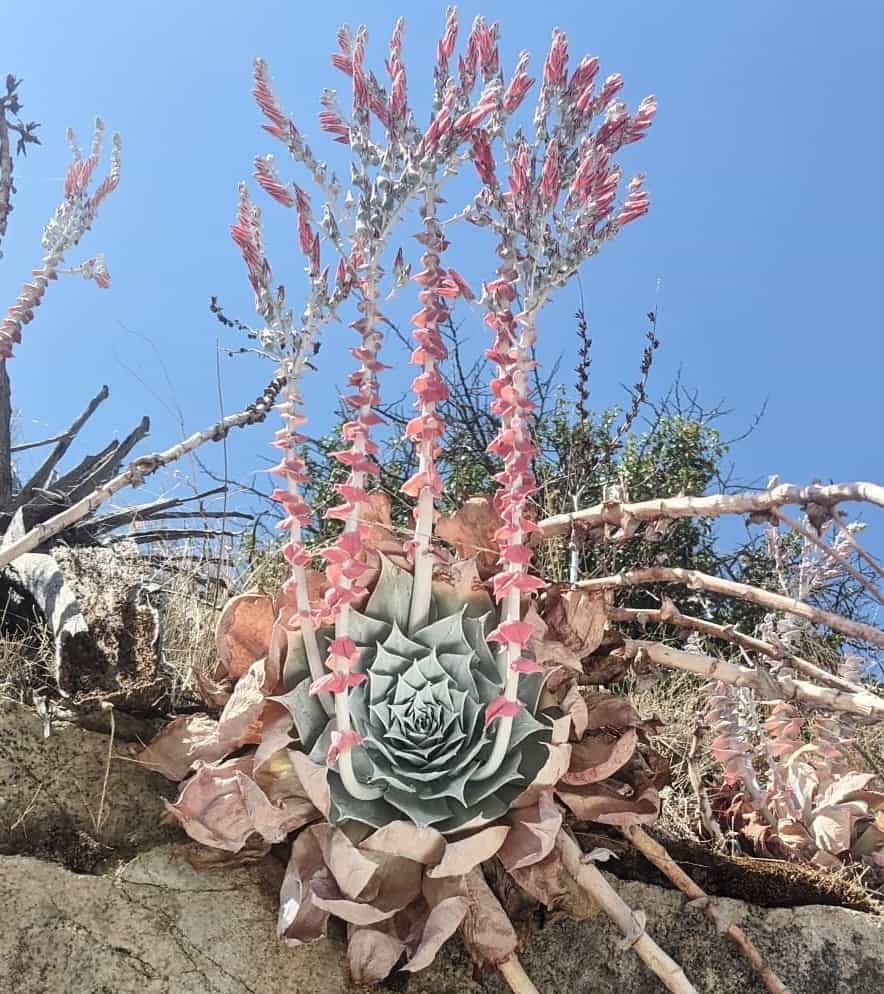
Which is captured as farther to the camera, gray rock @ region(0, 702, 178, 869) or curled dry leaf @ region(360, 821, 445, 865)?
gray rock @ region(0, 702, 178, 869)

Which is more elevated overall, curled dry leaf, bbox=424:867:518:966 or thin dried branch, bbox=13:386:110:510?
thin dried branch, bbox=13:386:110:510

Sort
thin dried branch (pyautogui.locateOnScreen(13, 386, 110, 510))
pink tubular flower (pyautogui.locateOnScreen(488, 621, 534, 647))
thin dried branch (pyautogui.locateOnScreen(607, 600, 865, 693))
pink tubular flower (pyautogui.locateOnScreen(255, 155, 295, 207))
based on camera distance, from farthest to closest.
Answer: thin dried branch (pyautogui.locateOnScreen(13, 386, 110, 510)), thin dried branch (pyautogui.locateOnScreen(607, 600, 865, 693)), pink tubular flower (pyautogui.locateOnScreen(255, 155, 295, 207)), pink tubular flower (pyautogui.locateOnScreen(488, 621, 534, 647))

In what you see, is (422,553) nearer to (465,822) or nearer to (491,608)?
(491,608)

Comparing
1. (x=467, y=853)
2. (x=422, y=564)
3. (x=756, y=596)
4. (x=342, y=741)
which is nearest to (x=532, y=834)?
(x=467, y=853)

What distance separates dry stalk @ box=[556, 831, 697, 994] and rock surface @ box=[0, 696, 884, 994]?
19 cm

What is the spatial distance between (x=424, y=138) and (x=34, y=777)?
1197 millimetres

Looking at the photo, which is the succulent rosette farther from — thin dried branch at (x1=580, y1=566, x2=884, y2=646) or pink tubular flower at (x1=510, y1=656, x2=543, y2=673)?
thin dried branch at (x1=580, y1=566, x2=884, y2=646)

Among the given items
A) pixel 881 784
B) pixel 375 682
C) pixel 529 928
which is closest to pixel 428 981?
pixel 529 928

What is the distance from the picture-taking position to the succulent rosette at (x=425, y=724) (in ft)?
4.80

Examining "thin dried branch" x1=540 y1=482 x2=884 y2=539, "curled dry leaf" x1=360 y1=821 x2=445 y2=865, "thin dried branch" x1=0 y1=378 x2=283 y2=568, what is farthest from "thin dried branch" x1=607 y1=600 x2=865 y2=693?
"thin dried branch" x1=0 y1=378 x2=283 y2=568

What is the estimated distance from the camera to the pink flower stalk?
2145 millimetres

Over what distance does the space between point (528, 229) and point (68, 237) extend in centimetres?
125

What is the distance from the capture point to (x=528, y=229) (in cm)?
140

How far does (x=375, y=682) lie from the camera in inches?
59.2
